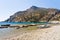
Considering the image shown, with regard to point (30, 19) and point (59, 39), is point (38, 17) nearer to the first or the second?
point (30, 19)

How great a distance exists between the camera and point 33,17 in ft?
614

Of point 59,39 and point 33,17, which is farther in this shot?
point 33,17

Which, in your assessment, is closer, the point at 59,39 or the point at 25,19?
the point at 59,39

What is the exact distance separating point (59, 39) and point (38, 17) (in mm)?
173013

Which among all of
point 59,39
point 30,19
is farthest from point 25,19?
point 59,39

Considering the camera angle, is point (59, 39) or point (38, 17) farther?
point (38, 17)

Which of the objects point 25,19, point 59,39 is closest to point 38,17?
point 25,19

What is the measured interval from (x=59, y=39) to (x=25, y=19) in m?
185

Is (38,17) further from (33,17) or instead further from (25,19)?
(25,19)

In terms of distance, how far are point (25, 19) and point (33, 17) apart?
606 inches

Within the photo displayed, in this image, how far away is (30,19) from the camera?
7333 inches

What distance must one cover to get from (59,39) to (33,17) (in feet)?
576

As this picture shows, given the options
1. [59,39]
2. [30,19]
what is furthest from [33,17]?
[59,39]

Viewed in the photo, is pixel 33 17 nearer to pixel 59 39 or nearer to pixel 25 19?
pixel 25 19
